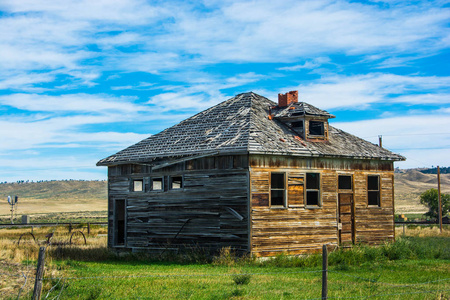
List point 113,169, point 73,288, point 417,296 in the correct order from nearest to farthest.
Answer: point 417,296
point 73,288
point 113,169

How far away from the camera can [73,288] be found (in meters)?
13.1

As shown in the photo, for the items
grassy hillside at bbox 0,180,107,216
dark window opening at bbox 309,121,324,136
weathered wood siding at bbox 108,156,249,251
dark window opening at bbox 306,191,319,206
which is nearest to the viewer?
weathered wood siding at bbox 108,156,249,251

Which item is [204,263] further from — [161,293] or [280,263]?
[161,293]

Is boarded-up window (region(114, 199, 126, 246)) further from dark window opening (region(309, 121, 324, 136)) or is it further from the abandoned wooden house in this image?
dark window opening (region(309, 121, 324, 136))

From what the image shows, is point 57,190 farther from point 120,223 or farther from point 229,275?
point 229,275

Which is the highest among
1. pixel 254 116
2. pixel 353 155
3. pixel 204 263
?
pixel 254 116

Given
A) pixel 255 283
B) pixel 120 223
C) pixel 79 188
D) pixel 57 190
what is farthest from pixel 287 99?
pixel 57 190

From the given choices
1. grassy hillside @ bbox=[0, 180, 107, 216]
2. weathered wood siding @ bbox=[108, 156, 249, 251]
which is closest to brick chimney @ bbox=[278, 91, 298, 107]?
weathered wood siding @ bbox=[108, 156, 249, 251]

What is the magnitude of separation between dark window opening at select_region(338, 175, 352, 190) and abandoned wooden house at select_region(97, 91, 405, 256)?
1.9 inches

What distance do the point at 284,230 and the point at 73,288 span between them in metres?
9.33

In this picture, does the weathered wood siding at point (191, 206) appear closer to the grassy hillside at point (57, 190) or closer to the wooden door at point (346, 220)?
the wooden door at point (346, 220)

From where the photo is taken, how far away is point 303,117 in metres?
23.2

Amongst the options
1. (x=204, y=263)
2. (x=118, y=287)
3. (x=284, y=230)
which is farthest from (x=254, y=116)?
(x=118, y=287)

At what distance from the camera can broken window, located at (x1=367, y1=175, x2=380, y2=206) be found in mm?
24422
